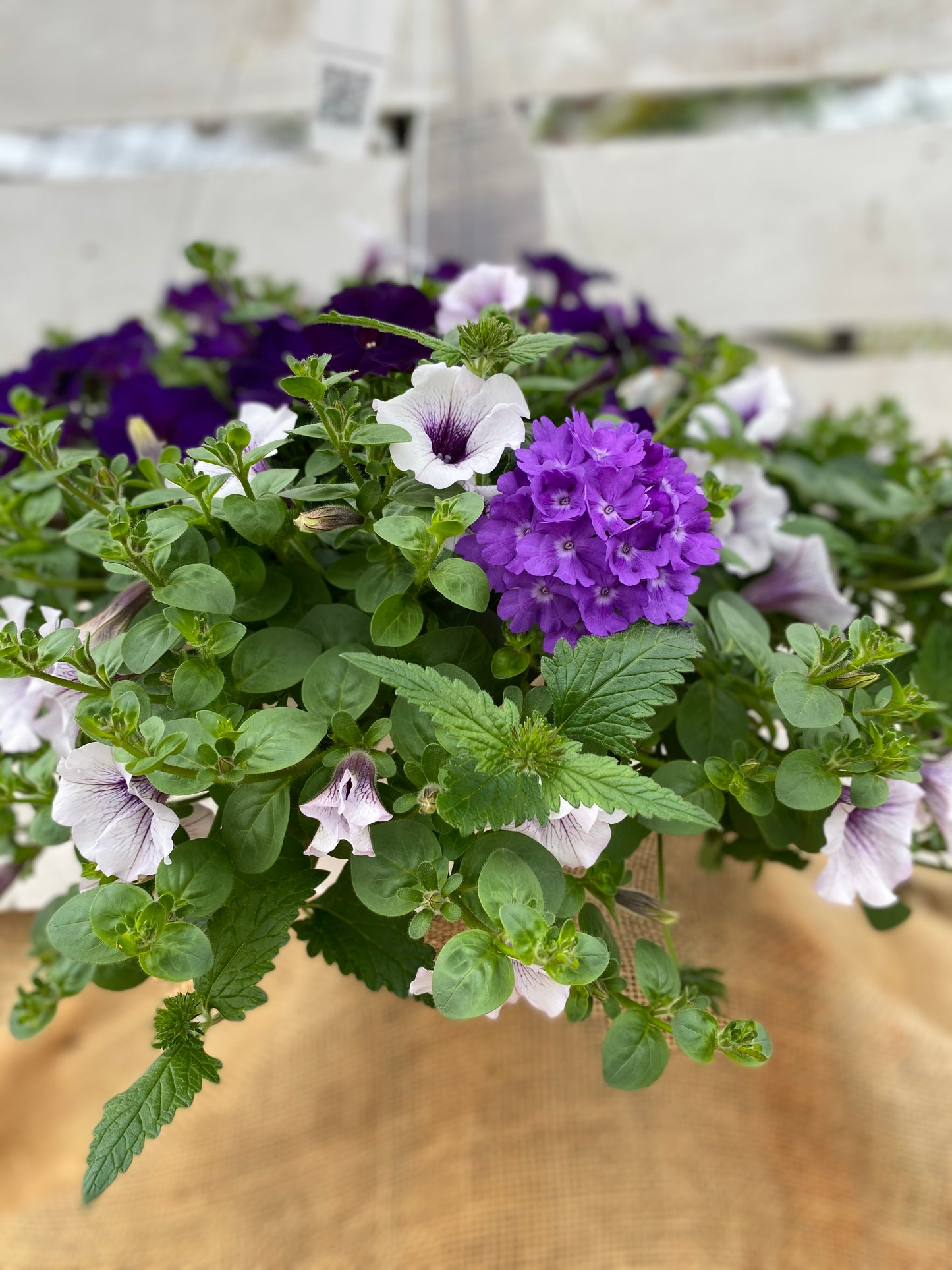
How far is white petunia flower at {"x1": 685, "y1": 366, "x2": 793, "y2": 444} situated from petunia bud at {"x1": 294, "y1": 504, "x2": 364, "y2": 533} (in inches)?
10.6

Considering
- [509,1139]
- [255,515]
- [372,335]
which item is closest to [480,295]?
[372,335]

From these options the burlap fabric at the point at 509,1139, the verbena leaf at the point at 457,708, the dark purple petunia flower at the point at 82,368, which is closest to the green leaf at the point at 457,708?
the verbena leaf at the point at 457,708

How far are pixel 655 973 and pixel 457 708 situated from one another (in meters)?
0.15

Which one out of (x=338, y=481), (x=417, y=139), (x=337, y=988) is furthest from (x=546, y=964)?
(x=417, y=139)

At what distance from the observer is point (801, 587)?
0.47 meters

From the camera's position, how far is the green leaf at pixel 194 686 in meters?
0.33

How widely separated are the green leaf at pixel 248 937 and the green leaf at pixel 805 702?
7.4 inches

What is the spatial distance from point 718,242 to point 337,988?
111 cm

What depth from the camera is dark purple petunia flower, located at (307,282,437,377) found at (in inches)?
15.1

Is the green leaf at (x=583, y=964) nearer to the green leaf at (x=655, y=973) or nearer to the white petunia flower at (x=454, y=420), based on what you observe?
the green leaf at (x=655, y=973)

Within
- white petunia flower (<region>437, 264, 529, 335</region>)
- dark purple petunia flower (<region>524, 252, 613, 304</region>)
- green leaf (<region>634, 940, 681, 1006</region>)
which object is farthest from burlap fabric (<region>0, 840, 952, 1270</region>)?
dark purple petunia flower (<region>524, 252, 613, 304</region>)

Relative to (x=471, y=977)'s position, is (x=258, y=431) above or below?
above

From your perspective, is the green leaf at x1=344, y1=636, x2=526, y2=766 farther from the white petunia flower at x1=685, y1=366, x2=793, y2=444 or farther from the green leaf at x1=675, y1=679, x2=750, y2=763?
the white petunia flower at x1=685, y1=366, x2=793, y2=444

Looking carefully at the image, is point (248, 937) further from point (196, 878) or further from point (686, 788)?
point (686, 788)
